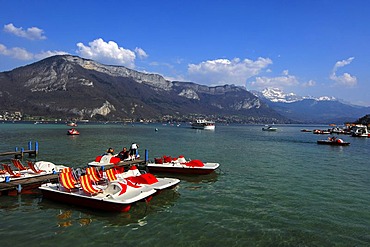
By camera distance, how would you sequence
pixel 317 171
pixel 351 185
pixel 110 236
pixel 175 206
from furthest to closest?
pixel 317 171, pixel 351 185, pixel 175 206, pixel 110 236

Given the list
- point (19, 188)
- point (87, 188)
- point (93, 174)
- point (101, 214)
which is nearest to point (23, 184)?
point (19, 188)

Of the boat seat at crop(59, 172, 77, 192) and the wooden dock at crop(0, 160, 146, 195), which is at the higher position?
the boat seat at crop(59, 172, 77, 192)

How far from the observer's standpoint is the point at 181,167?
32375mm

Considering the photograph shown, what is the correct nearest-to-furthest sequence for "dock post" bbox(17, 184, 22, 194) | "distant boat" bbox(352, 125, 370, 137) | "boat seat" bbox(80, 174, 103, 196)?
"boat seat" bbox(80, 174, 103, 196), "dock post" bbox(17, 184, 22, 194), "distant boat" bbox(352, 125, 370, 137)

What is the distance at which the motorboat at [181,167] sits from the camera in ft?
105

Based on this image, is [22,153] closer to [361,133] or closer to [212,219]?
[212,219]

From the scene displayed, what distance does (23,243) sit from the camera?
14.5 m

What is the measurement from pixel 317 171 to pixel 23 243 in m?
33.0

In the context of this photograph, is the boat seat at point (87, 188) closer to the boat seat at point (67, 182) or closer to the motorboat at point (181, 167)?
the boat seat at point (67, 182)

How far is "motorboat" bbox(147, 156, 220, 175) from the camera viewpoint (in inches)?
1257

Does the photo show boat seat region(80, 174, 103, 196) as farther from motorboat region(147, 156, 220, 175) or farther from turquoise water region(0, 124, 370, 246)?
motorboat region(147, 156, 220, 175)

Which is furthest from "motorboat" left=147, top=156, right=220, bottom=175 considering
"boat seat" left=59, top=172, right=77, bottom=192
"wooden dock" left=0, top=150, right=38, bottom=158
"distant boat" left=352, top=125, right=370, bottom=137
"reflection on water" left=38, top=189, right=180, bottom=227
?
"distant boat" left=352, top=125, right=370, bottom=137

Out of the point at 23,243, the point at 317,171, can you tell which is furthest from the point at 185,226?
the point at 317,171

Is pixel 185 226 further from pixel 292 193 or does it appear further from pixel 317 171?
pixel 317 171
